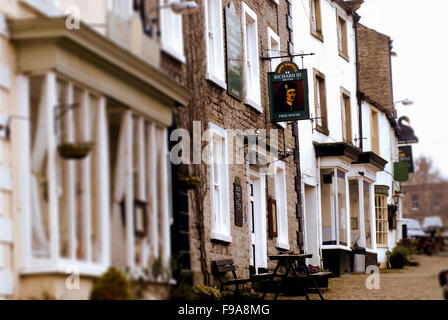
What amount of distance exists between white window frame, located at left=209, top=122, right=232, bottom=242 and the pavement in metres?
1.60

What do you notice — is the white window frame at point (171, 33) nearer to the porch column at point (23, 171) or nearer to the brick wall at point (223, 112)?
the brick wall at point (223, 112)

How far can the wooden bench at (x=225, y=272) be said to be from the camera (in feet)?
53.4

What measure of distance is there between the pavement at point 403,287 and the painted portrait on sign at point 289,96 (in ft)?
12.2


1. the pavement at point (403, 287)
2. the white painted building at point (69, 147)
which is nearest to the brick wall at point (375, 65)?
the pavement at point (403, 287)

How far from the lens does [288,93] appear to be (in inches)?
811

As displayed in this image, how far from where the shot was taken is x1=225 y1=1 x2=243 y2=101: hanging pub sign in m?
18.1

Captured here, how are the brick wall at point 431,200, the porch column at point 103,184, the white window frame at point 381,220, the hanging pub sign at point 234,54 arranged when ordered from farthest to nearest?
the white window frame at point 381,220
the hanging pub sign at point 234,54
the brick wall at point 431,200
the porch column at point 103,184

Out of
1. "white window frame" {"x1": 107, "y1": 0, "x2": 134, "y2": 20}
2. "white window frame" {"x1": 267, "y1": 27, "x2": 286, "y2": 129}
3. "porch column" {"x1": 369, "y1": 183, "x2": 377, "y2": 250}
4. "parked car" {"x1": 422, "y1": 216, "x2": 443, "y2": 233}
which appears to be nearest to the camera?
"white window frame" {"x1": 107, "y1": 0, "x2": 134, "y2": 20}

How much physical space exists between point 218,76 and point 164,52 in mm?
3159

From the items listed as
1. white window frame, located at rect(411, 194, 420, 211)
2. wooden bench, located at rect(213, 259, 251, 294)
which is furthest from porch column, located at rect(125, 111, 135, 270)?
white window frame, located at rect(411, 194, 420, 211)

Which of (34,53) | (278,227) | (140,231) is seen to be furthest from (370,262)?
(34,53)

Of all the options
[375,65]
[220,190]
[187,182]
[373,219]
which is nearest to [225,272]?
[220,190]

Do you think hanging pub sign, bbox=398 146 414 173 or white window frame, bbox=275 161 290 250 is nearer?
white window frame, bbox=275 161 290 250

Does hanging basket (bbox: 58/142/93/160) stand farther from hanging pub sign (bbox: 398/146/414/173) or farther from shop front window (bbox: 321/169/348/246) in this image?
hanging pub sign (bbox: 398/146/414/173)
